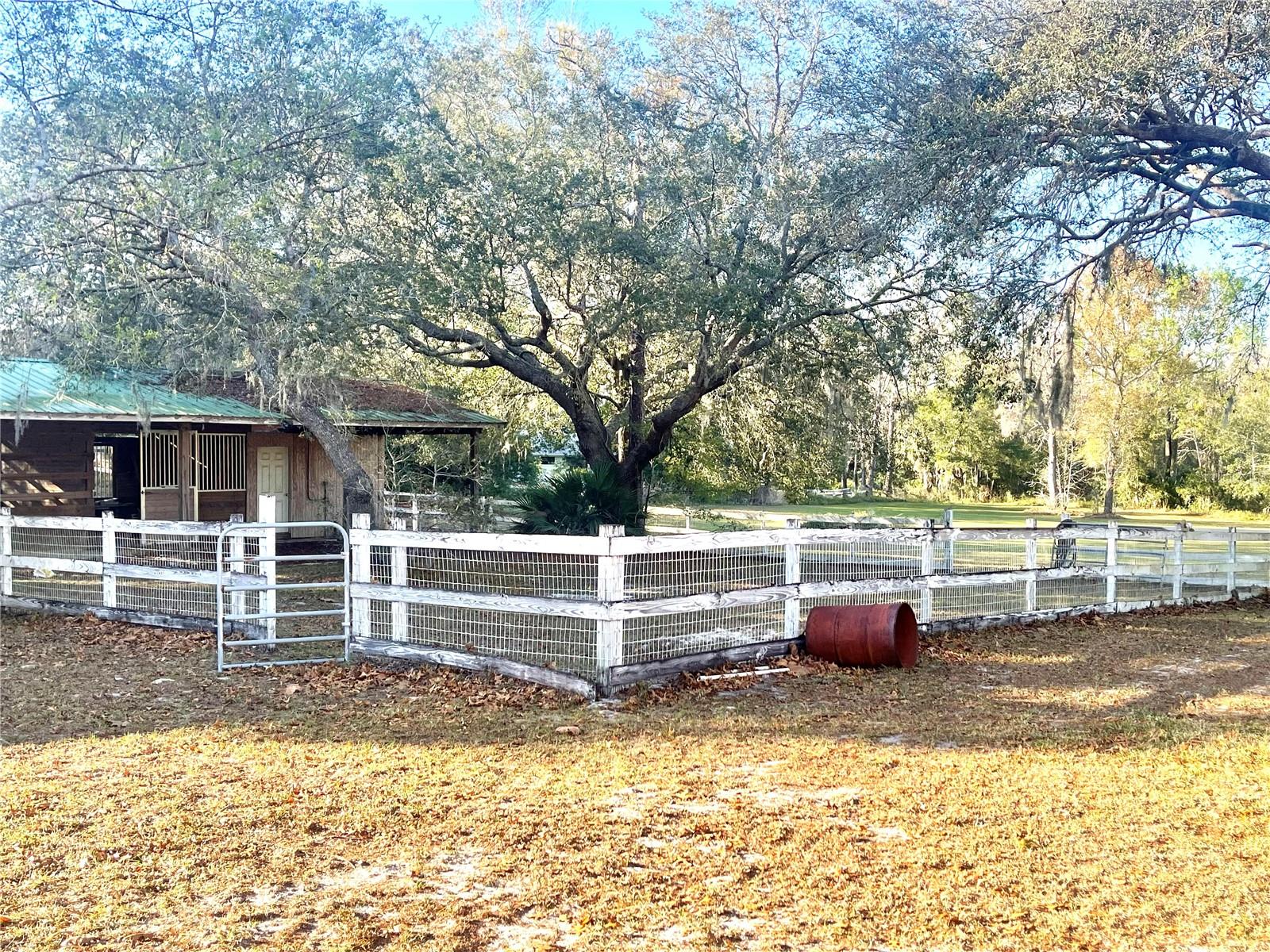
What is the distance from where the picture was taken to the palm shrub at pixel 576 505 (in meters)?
17.3

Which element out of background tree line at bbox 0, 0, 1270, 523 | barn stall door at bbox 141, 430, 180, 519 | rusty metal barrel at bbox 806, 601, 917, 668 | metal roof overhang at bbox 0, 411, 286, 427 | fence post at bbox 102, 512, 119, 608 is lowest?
rusty metal barrel at bbox 806, 601, 917, 668

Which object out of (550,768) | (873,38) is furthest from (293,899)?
(873,38)

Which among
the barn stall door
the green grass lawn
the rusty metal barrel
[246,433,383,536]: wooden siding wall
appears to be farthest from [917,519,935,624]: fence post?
the green grass lawn

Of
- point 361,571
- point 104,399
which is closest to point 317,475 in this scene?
point 104,399

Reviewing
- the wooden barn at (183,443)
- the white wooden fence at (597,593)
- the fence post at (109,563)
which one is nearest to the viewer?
the white wooden fence at (597,593)

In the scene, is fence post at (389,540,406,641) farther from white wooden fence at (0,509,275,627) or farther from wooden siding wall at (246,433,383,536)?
wooden siding wall at (246,433,383,536)

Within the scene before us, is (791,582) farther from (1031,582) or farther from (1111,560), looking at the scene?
(1111,560)

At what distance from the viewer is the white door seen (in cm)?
2084

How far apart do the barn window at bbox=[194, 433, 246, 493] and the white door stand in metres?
0.32

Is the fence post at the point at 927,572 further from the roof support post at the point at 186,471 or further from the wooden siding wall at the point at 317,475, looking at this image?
the wooden siding wall at the point at 317,475

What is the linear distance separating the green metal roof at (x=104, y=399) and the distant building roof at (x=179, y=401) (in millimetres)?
13

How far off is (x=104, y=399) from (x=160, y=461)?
2684 millimetres

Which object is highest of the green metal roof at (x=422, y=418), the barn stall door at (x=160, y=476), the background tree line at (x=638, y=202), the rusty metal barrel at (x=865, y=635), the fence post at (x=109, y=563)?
the background tree line at (x=638, y=202)

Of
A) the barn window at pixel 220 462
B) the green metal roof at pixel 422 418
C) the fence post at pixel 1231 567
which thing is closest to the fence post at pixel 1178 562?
the fence post at pixel 1231 567
